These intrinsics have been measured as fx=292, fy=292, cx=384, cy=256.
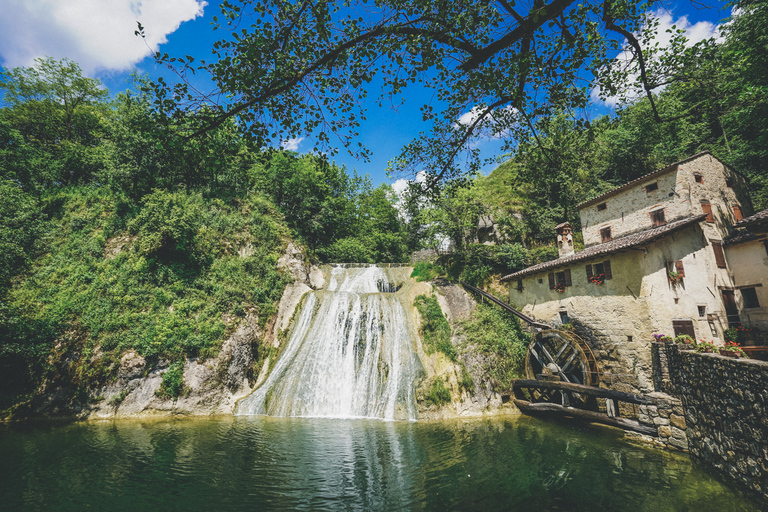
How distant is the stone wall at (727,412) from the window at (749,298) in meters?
7.47

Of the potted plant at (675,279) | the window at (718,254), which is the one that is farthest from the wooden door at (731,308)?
the potted plant at (675,279)

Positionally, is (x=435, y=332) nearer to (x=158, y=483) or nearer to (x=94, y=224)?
(x=158, y=483)

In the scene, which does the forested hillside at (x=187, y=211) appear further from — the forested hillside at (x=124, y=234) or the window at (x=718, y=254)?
the window at (x=718, y=254)

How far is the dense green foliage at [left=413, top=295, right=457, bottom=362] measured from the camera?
17.0m

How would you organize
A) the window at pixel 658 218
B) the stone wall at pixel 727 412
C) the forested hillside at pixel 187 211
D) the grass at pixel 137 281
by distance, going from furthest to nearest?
the window at pixel 658 218
the grass at pixel 137 281
the forested hillside at pixel 187 211
the stone wall at pixel 727 412

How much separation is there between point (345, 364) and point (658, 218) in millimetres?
19206

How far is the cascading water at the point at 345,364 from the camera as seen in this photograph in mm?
14766

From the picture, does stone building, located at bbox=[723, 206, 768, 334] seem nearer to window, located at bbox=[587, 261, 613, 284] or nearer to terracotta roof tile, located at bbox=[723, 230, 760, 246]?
terracotta roof tile, located at bbox=[723, 230, 760, 246]

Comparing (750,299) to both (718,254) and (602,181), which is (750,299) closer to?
(718,254)

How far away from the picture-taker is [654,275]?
1295 centimetres

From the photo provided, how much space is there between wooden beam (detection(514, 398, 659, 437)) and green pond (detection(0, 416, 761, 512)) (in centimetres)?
49

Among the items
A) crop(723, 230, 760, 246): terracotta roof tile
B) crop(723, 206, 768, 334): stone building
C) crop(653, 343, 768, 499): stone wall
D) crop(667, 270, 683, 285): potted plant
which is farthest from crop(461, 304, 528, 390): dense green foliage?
crop(723, 230, 760, 246): terracotta roof tile

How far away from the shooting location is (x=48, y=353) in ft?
47.5

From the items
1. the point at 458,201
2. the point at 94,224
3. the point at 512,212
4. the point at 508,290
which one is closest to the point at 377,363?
the point at 508,290
